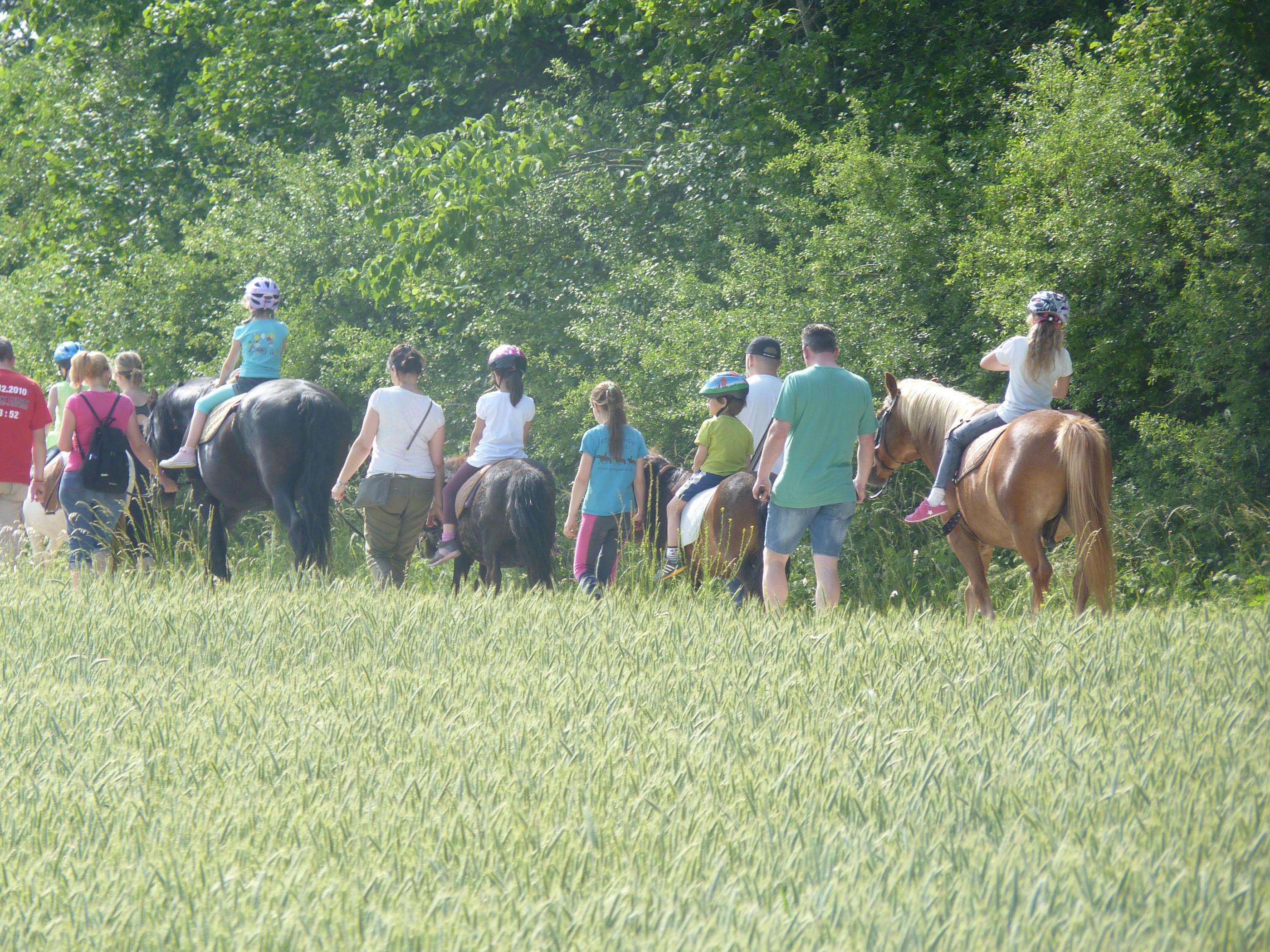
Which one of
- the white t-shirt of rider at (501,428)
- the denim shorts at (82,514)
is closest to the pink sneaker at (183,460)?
the denim shorts at (82,514)

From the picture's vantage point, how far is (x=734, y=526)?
8773 millimetres

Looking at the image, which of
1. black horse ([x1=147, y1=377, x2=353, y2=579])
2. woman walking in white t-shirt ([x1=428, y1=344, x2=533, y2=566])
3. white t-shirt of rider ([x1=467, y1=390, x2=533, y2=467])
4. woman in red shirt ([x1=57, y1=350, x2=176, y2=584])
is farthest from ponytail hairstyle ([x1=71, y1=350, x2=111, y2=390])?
white t-shirt of rider ([x1=467, y1=390, x2=533, y2=467])

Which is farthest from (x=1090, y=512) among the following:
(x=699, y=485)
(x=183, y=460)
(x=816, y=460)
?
(x=183, y=460)

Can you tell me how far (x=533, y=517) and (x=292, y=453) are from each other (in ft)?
7.04

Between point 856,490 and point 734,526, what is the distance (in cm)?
113

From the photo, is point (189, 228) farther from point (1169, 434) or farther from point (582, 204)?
point (1169, 434)

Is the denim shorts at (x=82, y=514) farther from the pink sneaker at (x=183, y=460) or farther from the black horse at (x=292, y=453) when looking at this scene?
the black horse at (x=292, y=453)

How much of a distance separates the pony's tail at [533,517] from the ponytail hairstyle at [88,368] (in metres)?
3.42

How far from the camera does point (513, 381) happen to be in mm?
9484

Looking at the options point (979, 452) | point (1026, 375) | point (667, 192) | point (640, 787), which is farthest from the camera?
point (667, 192)

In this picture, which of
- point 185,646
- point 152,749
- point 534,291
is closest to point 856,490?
point 185,646

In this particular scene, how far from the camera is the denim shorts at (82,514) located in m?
9.66

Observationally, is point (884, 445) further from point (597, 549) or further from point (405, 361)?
point (405, 361)

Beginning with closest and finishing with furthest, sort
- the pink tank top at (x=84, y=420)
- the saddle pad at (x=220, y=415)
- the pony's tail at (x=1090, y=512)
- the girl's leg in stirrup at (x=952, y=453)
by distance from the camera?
the pony's tail at (x=1090, y=512), the girl's leg in stirrup at (x=952, y=453), the pink tank top at (x=84, y=420), the saddle pad at (x=220, y=415)
